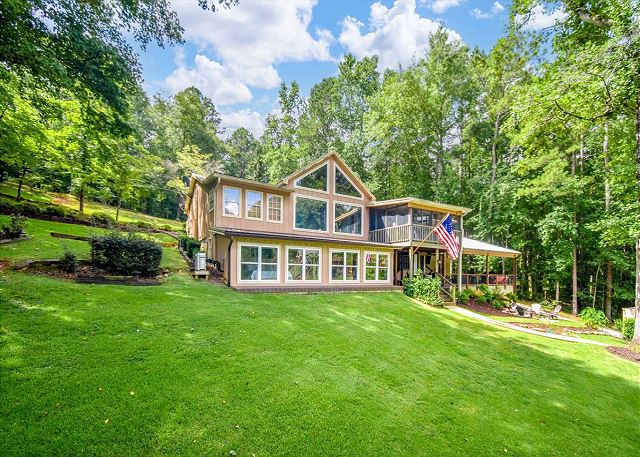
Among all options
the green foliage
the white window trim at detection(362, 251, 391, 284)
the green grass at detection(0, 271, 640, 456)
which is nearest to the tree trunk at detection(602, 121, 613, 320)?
the green foliage

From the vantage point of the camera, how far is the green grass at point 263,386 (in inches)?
138

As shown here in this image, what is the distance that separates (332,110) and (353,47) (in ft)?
20.9

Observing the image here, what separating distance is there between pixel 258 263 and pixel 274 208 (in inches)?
162

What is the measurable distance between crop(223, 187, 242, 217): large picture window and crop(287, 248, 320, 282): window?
3.59 meters

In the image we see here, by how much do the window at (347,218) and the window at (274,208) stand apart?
3703 mm

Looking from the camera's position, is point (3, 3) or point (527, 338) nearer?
point (3, 3)

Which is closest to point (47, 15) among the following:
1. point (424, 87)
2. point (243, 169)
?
point (424, 87)

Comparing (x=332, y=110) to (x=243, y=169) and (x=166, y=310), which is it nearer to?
(x=243, y=169)

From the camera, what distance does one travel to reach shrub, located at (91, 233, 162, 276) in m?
10.0

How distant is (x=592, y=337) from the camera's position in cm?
1302

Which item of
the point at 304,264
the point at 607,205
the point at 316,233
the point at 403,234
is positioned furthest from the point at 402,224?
the point at 607,205

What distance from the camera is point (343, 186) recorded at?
18.4 m

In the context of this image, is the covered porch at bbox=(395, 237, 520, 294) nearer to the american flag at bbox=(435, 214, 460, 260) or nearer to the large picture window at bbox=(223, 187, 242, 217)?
the american flag at bbox=(435, 214, 460, 260)

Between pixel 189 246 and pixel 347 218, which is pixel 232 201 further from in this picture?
pixel 347 218
